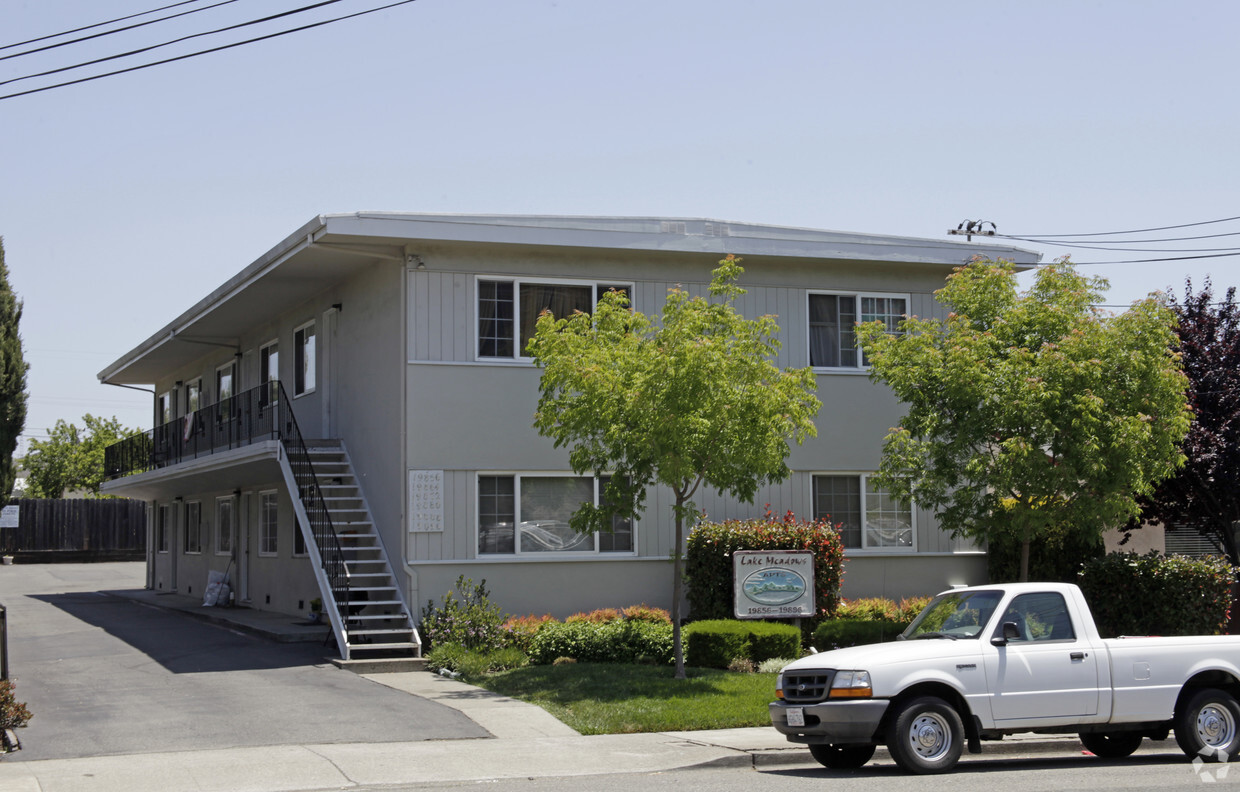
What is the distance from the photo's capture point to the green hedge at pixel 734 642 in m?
17.1

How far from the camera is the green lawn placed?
1316cm

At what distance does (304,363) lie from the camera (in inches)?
966

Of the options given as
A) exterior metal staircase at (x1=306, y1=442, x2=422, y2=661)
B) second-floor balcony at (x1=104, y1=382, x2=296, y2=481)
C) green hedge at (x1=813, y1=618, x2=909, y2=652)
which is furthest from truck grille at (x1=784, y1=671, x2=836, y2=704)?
second-floor balcony at (x1=104, y1=382, x2=296, y2=481)

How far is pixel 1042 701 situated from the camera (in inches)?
423

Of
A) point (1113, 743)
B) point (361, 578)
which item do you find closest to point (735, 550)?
point (361, 578)

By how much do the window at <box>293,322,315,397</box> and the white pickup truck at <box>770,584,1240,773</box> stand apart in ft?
49.3

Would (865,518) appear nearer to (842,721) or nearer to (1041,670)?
(1041,670)

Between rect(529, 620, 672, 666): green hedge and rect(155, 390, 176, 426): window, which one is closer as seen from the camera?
rect(529, 620, 672, 666): green hedge

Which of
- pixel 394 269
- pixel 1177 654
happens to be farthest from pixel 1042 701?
pixel 394 269

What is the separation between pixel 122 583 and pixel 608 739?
29.7m

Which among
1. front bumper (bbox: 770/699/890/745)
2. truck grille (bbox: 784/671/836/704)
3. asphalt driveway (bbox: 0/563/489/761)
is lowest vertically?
asphalt driveway (bbox: 0/563/489/761)

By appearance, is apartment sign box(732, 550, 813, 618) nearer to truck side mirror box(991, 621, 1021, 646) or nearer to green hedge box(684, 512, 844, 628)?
green hedge box(684, 512, 844, 628)

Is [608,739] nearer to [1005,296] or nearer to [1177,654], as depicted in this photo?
[1177,654]

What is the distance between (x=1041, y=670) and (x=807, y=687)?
6.54 ft
